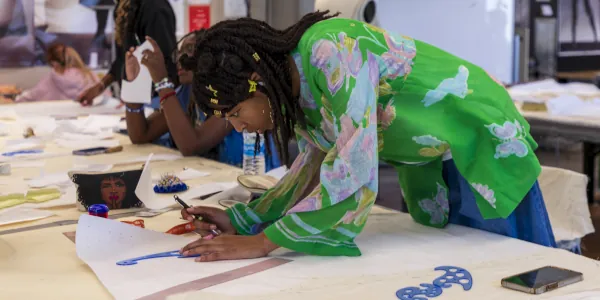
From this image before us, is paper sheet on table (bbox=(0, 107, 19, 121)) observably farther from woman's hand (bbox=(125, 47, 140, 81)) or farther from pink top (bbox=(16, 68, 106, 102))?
woman's hand (bbox=(125, 47, 140, 81))

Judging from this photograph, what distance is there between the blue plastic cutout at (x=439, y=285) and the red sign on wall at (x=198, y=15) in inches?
135

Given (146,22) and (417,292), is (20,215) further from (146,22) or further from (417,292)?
(146,22)

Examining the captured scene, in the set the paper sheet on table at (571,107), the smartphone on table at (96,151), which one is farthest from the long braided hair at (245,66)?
the paper sheet on table at (571,107)

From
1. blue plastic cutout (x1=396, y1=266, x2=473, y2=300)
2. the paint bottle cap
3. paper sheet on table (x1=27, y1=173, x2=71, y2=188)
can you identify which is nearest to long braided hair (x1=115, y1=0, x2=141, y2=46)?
paper sheet on table (x1=27, y1=173, x2=71, y2=188)

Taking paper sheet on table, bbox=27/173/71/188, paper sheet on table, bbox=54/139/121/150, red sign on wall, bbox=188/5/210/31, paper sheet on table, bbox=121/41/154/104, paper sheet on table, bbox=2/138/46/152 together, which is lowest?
paper sheet on table, bbox=54/139/121/150

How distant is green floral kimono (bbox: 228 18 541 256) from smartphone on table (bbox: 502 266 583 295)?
0.77ft

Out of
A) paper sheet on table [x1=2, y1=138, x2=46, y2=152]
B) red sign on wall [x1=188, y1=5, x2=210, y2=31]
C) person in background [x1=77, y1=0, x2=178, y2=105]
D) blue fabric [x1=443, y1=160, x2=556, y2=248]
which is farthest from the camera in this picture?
red sign on wall [x1=188, y1=5, x2=210, y2=31]

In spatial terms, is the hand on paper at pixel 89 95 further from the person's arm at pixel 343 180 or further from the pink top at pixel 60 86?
the person's arm at pixel 343 180

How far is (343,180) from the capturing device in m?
1.41

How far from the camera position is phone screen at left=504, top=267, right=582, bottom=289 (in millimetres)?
1302

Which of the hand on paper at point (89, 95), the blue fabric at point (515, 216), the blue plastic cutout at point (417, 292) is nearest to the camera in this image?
the blue plastic cutout at point (417, 292)

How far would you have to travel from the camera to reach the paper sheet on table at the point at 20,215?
6.09 ft

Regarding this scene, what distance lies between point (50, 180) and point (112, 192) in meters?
0.46

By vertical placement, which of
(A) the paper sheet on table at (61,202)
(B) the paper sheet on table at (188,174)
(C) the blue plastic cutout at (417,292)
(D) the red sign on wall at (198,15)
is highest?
(D) the red sign on wall at (198,15)
